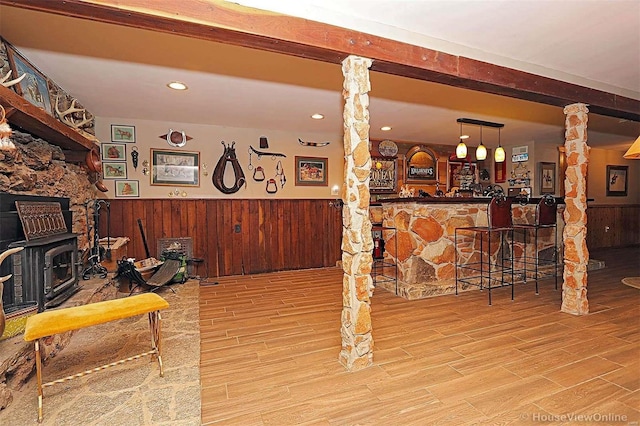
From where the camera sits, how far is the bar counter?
4133 millimetres

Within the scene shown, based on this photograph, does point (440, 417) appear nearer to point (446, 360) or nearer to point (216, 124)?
point (446, 360)

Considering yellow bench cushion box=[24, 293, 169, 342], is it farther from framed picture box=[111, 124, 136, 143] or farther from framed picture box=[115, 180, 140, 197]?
framed picture box=[111, 124, 136, 143]

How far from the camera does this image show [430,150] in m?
6.86

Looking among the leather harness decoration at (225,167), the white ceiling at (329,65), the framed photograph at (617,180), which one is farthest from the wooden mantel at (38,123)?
the framed photograph at (617,180)

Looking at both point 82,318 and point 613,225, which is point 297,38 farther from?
point 613,225

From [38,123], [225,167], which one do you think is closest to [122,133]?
[225,167]

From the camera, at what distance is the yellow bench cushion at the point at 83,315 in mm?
1762

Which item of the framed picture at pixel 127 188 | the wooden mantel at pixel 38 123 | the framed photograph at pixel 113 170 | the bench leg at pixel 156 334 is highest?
the wooden mantel at pixel 38 123

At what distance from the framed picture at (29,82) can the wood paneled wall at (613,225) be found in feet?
31.7

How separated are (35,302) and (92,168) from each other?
169 cm

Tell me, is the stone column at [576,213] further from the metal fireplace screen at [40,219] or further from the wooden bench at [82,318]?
the metal fireplace screen at [40,219]

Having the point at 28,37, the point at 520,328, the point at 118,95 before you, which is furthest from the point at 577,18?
the point at 118,95

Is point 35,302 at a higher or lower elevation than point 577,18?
lower

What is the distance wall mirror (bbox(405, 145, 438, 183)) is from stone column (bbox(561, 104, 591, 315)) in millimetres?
3346
